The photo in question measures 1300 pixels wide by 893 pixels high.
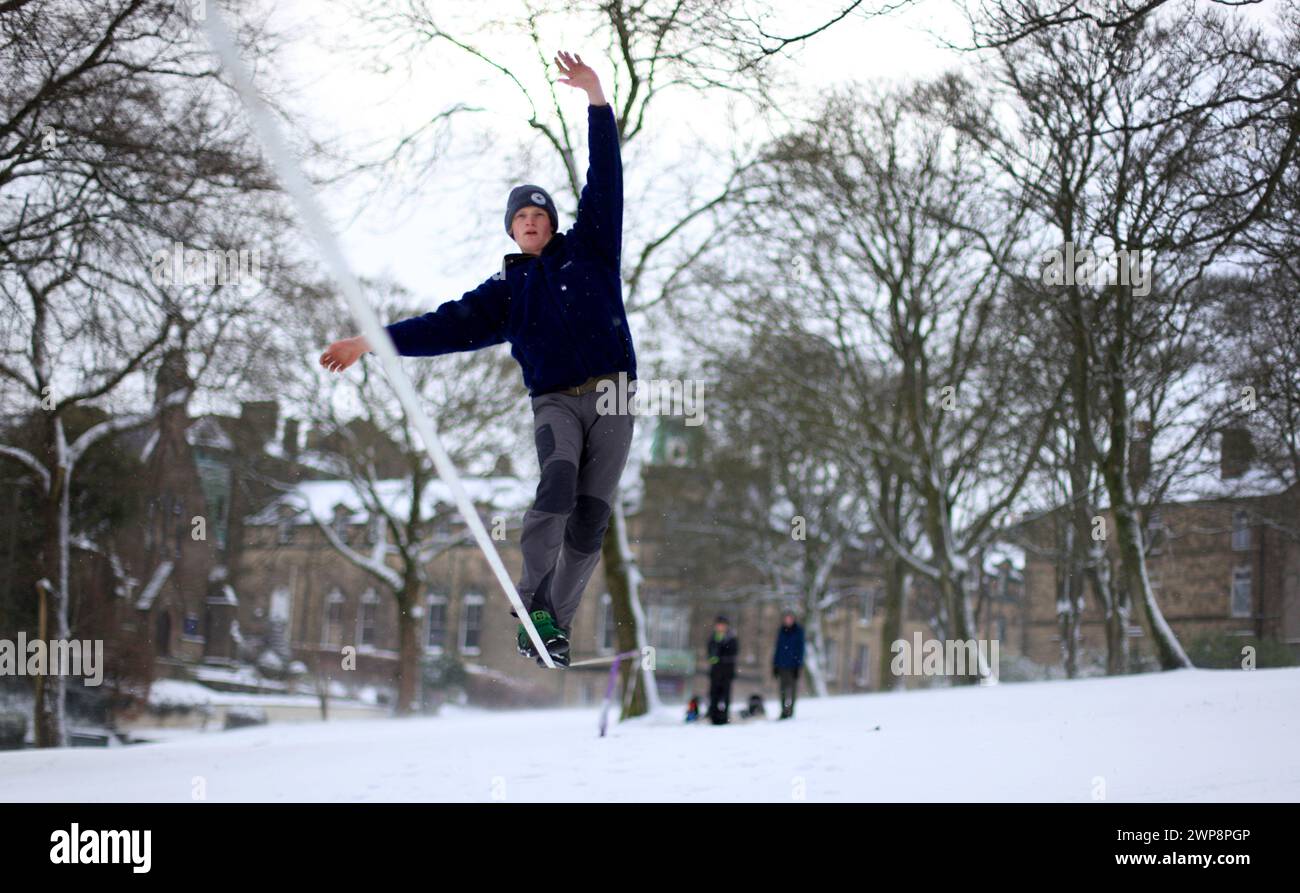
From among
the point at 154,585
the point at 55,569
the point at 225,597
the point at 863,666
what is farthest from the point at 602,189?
the point at 863,666

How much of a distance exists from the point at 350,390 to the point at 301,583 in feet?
93.0

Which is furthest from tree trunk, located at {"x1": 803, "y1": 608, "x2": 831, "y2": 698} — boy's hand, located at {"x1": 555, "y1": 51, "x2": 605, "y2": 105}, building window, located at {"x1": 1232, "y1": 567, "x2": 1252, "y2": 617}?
boy's hand, located at {"x1": 555, "y1": 51, "x2": 605, "y2": 105}

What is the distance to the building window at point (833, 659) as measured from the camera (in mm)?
65188

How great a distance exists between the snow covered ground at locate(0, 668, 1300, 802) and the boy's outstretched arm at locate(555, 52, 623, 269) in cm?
518

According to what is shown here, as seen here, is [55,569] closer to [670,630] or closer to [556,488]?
[556,488]

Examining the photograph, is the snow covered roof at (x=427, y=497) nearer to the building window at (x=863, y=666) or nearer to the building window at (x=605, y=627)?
the building window at (x=605, y=627)

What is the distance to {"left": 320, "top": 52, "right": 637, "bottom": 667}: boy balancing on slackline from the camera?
222 inches

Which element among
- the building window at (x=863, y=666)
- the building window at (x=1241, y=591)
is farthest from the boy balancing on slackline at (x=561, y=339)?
the building window at (x=863, y=666)

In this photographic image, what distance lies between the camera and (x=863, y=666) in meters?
67.9

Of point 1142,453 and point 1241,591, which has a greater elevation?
point 1142,453

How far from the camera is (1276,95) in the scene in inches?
411

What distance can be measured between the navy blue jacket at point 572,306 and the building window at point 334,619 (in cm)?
5469

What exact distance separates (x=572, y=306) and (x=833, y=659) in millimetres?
62585
